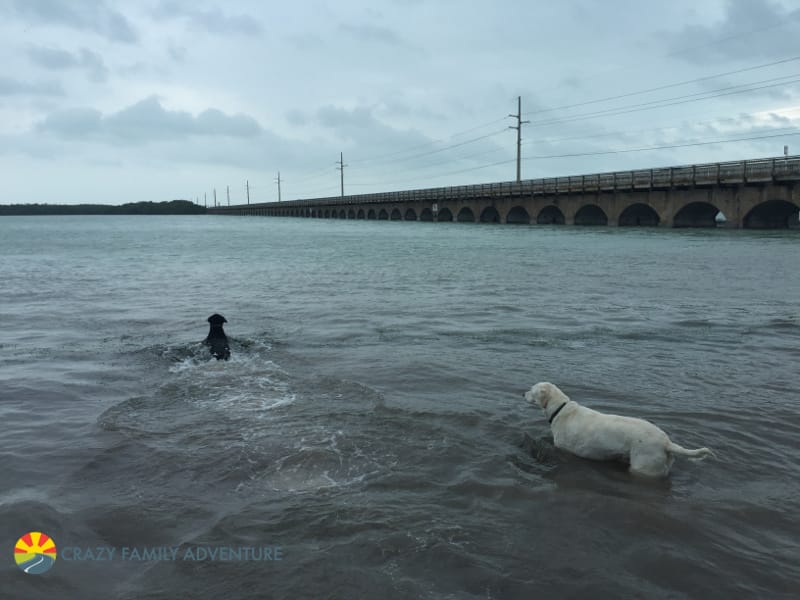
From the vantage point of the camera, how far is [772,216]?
44.4 m

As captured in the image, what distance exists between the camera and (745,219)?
141 feet

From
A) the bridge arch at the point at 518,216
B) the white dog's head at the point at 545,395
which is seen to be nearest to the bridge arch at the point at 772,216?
the bridge arch at the point at 518,216

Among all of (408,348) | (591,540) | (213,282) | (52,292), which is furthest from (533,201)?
(591,540)

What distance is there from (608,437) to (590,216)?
6240 centimetres

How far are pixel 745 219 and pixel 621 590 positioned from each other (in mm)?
46352

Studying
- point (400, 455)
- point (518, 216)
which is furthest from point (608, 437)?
point (518, 216)

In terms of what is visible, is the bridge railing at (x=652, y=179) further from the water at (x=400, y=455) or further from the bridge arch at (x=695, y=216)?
the water at (x=400, y=455)

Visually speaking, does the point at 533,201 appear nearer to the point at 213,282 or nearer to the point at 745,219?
the point at 745,219

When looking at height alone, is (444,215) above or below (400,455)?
above

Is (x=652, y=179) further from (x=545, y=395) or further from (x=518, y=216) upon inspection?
(x=545, y=395)

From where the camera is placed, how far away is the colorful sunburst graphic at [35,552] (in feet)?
12.7

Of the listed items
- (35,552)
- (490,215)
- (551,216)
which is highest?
(490,215)

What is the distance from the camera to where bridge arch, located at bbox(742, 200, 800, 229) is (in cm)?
4278

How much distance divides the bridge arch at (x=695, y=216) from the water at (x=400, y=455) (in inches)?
1529
